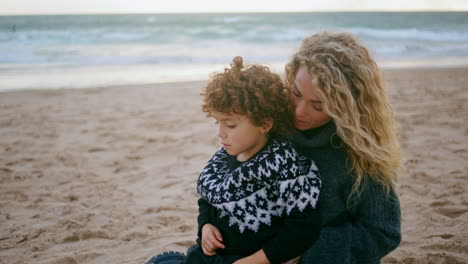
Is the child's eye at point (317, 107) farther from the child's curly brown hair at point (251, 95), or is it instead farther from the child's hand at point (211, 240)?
the child's hand at point (211, 240)

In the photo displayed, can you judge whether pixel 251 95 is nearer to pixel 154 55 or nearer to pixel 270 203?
pixel 270 203

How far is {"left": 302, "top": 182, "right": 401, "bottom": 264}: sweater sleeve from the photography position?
5.55 feet

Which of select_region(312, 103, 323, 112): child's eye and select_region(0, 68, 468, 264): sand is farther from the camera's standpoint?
select_region(0, 68, 468, 264): sand

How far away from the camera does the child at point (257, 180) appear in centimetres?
161

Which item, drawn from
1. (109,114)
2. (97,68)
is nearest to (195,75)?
(97,68)

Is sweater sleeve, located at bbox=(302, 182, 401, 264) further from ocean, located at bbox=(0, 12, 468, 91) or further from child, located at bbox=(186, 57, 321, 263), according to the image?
ocean, located at bbox=(0, 12, 468, 91)

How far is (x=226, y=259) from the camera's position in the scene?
179 centimetres

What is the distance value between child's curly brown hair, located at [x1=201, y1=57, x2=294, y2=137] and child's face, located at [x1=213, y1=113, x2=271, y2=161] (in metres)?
0.03

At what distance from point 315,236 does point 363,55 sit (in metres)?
0.80

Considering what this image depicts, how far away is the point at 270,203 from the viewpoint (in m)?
1.67

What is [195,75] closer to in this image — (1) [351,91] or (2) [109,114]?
(2) [109,114]

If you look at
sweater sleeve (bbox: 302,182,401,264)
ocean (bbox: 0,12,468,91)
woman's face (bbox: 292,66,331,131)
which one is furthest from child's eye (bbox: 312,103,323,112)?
ocean (bbox: 0,12,468,91)

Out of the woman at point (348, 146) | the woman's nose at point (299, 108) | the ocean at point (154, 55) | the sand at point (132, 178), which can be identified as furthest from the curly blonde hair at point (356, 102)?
the ocean at point (154, 55)

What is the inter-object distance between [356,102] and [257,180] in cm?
54
